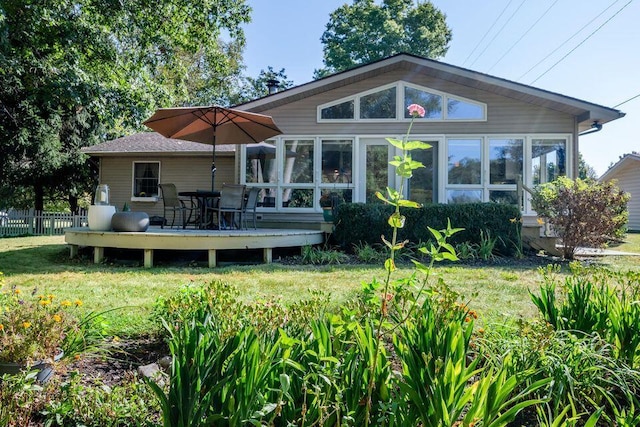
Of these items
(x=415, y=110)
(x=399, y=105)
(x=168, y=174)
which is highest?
(x=399, y=105)

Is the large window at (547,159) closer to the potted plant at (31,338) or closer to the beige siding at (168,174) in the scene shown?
the beige siding at (168,174)

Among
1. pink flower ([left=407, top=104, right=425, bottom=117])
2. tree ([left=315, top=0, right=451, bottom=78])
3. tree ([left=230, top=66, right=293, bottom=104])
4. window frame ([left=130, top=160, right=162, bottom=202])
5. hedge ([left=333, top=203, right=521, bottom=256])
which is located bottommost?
hedge ([left=333, top=203, right=521, bottom=256])

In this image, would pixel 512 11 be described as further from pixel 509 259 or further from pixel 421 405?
pixel 421 405

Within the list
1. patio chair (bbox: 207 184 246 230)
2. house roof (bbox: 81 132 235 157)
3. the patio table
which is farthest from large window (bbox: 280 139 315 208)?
house roof (bbox: 81 132 235 157)

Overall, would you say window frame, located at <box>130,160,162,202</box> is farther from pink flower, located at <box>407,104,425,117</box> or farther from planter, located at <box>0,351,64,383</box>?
pink flower, located at <box>407,104,425,117</box>

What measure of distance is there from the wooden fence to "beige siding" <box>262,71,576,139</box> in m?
10.6

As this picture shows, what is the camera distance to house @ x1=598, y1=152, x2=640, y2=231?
66.8 ft

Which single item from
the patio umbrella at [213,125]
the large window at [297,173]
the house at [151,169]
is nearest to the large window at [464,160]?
the large window at [297,173]

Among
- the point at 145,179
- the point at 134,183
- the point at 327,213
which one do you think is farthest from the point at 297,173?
the point at 134,183

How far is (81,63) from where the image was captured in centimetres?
970

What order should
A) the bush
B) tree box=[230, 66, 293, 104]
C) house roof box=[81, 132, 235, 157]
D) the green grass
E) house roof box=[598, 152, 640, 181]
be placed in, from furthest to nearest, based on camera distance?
tree box=[230, 66, 293, 104]
house roof box=[598, 152, 640, 181]
house roof box=[81, 132, 235, 157]
the bush
the green grass

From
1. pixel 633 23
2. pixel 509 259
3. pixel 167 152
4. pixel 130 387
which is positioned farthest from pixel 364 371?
pixel 633 23

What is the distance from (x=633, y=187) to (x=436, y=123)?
58.3 feet

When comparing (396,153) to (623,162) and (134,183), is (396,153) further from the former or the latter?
(623,162)
